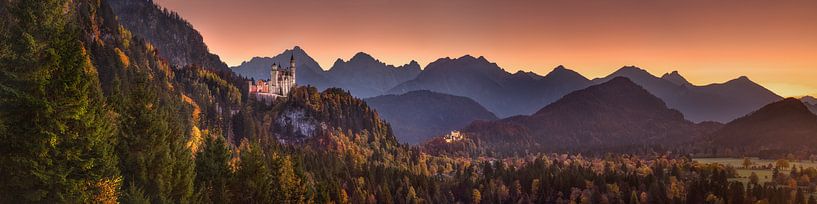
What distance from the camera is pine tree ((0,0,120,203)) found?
39.2 metres

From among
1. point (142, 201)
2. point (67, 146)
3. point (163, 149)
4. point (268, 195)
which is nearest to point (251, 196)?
point (268, 195)

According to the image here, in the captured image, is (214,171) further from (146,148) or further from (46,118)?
(46,118)

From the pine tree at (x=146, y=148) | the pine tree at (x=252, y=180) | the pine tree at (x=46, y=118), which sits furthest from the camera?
the pine tree at (x=252, y=180)

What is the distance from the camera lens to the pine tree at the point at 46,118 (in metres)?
39.2

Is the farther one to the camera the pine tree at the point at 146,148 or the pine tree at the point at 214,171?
the pine tree at the point at 214,171

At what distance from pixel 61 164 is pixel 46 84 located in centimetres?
527

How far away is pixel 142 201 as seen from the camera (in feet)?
155

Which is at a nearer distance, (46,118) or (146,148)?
(46,118)

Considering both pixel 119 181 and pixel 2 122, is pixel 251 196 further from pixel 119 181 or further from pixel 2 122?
pixel 2 122

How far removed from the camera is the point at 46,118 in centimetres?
3984

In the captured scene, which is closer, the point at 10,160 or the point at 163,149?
the point at 10,160

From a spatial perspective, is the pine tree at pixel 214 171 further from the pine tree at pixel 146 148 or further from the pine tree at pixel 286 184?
the pine tree at pixel 146 148

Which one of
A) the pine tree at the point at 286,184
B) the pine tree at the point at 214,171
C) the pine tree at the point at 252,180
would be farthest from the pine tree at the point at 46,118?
the pine tree at the point at 286,184

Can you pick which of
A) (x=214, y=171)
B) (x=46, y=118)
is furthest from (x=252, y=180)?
(x=46, y=118)
